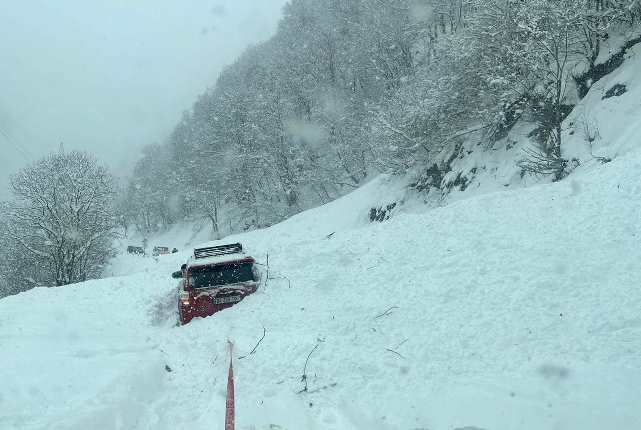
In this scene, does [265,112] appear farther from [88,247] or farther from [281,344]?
[281,344]

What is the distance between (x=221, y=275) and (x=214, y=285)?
0.26 meters

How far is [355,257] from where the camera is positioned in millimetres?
12453

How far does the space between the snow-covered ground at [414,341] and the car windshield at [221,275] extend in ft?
2.07

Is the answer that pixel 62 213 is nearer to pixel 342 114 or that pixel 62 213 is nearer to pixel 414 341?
pixel 342 114

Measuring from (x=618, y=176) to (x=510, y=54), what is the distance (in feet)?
37.8

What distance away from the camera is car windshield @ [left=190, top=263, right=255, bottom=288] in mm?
11039

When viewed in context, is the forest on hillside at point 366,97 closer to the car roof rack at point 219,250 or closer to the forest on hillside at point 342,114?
the forest on hillside at point 342,114

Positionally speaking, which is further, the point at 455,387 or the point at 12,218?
the point at 12,218

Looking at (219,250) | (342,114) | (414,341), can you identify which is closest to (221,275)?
(219,250)

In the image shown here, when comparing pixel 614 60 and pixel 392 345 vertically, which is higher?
pixel 614 60

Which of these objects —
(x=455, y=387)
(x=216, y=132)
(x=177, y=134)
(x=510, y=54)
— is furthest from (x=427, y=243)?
(x=177, y=134)

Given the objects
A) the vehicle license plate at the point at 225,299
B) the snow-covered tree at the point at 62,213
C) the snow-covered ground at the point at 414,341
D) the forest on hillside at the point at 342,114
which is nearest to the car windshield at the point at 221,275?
the vehicle license plate at the point at 225,299

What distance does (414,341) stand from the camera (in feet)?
25.2

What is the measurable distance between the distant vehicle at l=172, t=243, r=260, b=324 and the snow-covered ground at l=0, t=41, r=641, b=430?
0.36 meters
